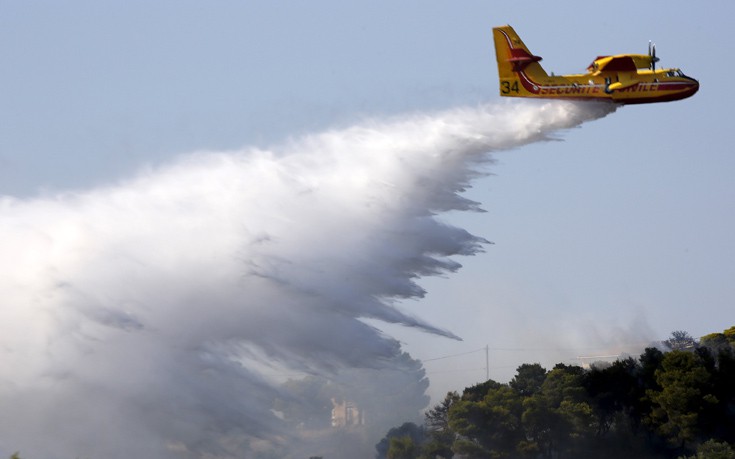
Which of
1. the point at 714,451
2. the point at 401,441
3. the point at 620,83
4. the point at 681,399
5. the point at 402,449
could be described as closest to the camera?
the point at 620,83

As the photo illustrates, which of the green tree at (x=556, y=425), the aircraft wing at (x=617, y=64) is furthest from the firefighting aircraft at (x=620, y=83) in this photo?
the green tree at (x=556, y=425)

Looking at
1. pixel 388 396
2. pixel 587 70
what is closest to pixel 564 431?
pixel 388 396

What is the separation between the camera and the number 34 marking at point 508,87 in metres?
54.6

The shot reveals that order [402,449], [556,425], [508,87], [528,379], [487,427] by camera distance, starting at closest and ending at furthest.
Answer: [508,87], [556,425], [487,427], [402,449], [528,379]

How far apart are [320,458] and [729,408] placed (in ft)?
79.3

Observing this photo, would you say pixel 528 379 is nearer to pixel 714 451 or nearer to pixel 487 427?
pixel 487 427

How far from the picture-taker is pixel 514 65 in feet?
180

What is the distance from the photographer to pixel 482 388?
78.5m

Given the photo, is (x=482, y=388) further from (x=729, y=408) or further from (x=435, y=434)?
(x=729, y=408)

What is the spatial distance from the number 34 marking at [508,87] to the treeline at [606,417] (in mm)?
22886

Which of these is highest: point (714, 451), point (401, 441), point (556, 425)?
point (556, 425)

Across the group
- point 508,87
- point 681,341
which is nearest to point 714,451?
point 508,87

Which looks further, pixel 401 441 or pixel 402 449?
pixel 401 441

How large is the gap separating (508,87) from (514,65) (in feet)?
3.60
